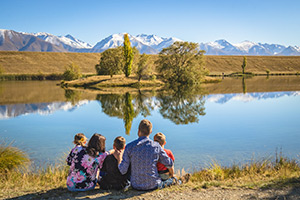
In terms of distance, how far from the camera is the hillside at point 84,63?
101 meters

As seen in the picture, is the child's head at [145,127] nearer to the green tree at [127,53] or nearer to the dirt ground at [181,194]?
the dirt ground at [181,194]

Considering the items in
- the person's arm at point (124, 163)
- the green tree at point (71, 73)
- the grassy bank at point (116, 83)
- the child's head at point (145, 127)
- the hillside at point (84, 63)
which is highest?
the hillside at point (84, 63)

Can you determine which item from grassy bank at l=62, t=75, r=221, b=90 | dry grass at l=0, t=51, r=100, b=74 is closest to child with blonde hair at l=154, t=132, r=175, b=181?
grassy bank at l=62, t=75, r=221, b=90

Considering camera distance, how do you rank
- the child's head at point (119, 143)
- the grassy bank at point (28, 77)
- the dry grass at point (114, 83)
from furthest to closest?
the grassy bank at point (28, 77) < the dry grass at point (114, 83) < the child's head at point (119, 143)

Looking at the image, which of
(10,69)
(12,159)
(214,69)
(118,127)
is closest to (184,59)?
(118,127)

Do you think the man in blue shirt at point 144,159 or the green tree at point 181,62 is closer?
the man in blue shirt at point 144,159

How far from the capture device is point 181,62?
51500mm

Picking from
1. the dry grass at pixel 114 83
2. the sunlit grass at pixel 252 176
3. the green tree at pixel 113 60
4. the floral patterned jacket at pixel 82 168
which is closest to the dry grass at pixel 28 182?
the floral patterned jacket at pixel 82 168

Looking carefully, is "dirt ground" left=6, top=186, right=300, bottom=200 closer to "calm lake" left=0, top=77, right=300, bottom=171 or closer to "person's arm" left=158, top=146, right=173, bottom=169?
"person's arm" left=158, top=146, right=173, bottom=169

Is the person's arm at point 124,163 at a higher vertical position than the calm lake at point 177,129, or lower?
higher

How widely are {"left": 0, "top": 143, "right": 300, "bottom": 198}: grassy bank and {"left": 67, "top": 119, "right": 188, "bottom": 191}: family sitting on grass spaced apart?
50cm

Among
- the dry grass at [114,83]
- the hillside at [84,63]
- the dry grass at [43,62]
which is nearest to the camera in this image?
the dry grass at [114,83]

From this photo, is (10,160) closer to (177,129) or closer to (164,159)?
(164,159)

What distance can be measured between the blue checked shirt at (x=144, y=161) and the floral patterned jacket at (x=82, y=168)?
1.99ft
